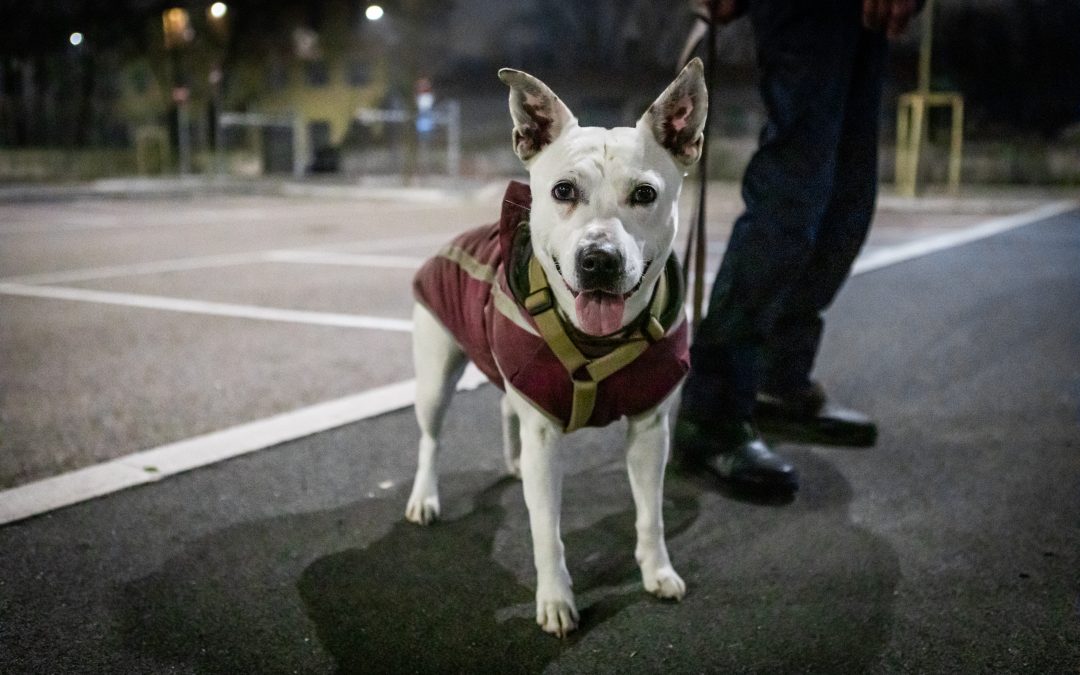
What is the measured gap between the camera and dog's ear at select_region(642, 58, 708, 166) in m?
2.42

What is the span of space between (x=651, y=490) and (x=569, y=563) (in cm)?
36

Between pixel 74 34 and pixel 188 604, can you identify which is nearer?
pixel 188 604

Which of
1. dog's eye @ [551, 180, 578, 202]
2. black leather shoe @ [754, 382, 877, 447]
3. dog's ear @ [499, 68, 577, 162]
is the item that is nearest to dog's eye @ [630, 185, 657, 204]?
dog's eye @ [551, 180, 578, 202]

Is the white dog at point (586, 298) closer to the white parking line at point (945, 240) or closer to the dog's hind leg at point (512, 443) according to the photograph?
→ the dog's hind leg at point (512, 443)

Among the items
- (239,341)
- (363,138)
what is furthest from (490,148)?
(239,341)

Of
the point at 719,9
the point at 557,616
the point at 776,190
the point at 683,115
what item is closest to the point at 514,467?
the point at 557,616

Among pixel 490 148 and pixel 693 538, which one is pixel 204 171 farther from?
pixel 693 538

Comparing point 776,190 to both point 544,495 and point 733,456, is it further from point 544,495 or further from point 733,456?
point 544,495

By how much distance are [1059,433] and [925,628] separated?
6.38 ft

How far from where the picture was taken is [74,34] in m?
44.8

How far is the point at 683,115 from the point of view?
246 centimetres

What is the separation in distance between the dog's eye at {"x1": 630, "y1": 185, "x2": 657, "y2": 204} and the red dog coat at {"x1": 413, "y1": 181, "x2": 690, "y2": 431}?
0.33 metres

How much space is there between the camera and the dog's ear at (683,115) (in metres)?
2.42

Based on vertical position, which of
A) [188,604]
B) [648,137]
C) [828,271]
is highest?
[648,137]
